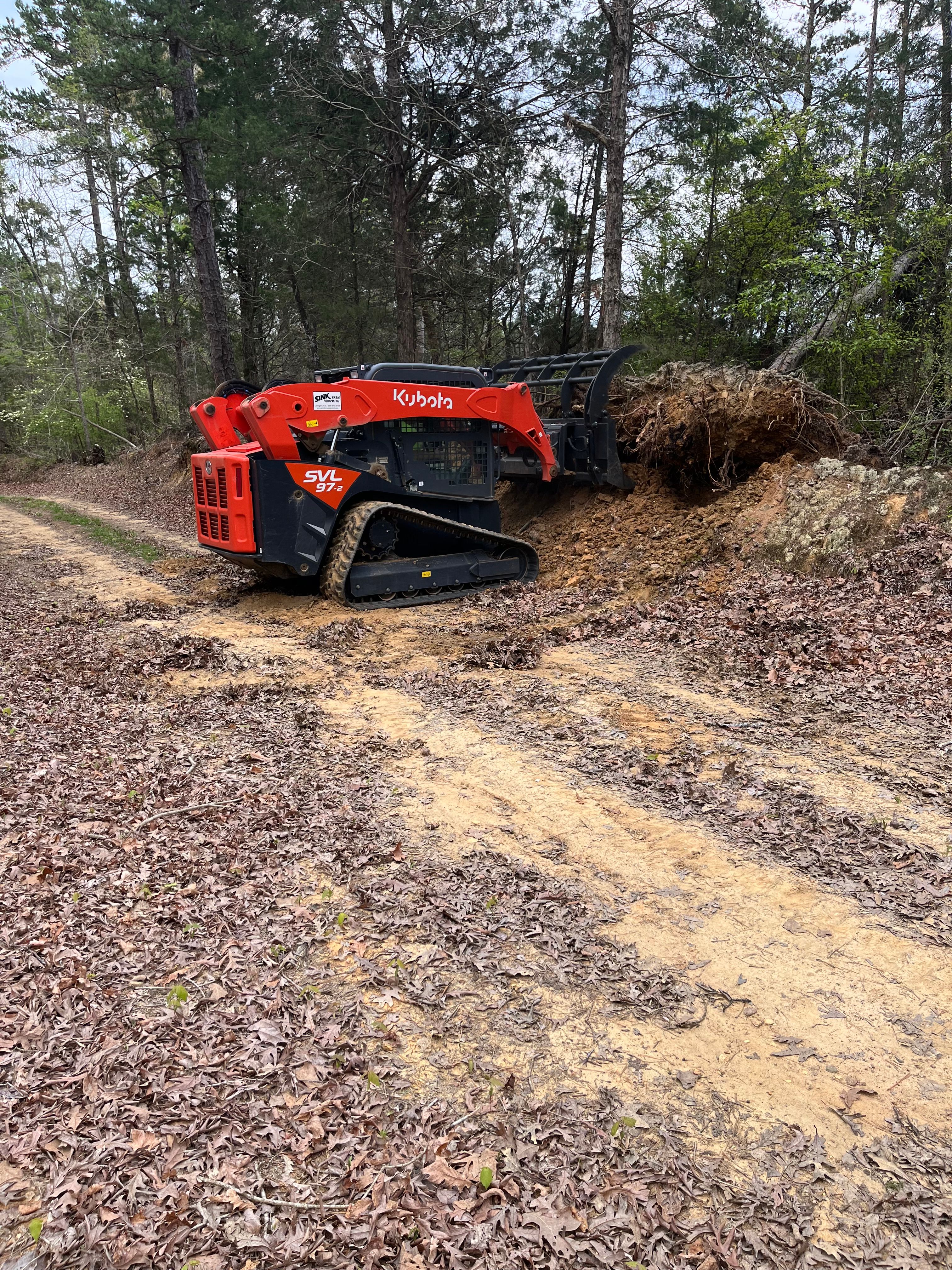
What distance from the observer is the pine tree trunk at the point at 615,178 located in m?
12.6

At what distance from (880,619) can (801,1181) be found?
17.1 feet

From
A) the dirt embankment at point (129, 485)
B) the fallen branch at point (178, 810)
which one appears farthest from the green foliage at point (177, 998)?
the dirt embankment at point (129, 485)

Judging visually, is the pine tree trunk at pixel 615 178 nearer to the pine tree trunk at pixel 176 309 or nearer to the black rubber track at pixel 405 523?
the black rubber track at pixel 405 523

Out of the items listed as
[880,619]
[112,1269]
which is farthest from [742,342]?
[112,1269]

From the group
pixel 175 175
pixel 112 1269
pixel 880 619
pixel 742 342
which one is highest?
pixel 175 175

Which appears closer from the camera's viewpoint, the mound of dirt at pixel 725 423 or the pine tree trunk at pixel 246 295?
the mound of dirt at pixel 725 423

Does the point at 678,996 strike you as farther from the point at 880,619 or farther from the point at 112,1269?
the point at 880,619

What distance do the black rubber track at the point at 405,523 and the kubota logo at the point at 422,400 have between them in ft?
3.60

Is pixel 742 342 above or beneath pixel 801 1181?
above

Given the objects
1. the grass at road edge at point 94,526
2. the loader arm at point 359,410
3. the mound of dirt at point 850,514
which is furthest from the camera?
the grass at road edge at point 94,526

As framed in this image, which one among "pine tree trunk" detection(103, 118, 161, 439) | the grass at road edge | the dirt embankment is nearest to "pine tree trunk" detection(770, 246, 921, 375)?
the grass at road edge

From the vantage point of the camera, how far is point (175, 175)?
21641 mm

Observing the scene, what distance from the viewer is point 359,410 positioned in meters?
8.49

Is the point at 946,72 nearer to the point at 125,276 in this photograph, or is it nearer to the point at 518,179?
the point at 518,179
